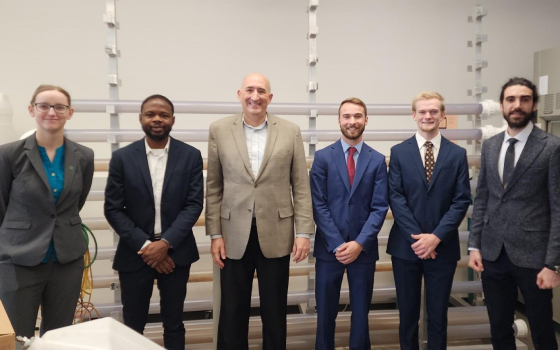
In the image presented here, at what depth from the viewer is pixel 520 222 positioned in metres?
2.18

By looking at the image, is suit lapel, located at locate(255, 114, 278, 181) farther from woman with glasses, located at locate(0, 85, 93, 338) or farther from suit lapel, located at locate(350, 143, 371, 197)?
woman with glasses, located at locate(0, 85, 93, 338)

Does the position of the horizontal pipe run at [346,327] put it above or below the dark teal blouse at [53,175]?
below

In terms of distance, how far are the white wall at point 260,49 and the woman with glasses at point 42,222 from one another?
183 cm

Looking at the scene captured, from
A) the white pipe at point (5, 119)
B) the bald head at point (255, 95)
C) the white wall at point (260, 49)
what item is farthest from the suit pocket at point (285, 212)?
the white pipe at point (5, 119)

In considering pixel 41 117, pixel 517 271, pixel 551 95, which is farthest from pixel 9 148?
pixel 551 95

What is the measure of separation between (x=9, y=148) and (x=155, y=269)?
92cm

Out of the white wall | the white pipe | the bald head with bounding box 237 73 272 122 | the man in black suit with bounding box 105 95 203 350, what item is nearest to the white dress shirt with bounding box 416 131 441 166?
the bald head with bounding box 237 73 272 122

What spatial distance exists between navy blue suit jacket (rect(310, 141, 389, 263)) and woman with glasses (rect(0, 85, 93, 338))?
1.26 metres

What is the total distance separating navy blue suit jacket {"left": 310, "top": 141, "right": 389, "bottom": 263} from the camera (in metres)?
2.38

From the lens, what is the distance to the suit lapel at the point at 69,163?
6.67 ft

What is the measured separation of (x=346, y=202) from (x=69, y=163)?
4.76 ft

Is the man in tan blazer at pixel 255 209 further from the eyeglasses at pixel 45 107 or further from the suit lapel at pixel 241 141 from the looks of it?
the eyeglasses at pixel 45 107

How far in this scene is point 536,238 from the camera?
2.15 m

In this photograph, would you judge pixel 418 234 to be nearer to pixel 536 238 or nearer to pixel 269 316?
pixel 536 238
